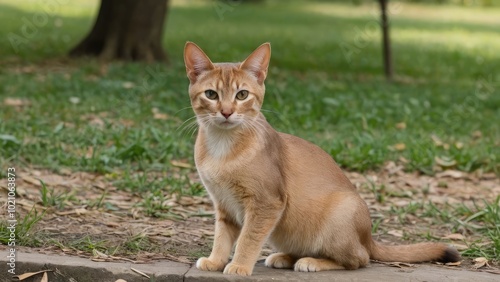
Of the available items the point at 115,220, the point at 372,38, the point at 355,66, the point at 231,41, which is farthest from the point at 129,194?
the point at 372,38

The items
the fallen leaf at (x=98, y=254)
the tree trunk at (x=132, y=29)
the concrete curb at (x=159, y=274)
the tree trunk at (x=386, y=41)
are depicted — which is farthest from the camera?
the tree trunk at (x=132, y=29)

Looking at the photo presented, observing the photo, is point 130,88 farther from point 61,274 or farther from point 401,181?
point 61,274

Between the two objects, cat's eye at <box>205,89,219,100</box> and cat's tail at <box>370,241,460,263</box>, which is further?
cat's tail at <box>370,241,460,263</box>

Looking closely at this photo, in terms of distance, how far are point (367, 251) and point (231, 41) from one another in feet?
44.5

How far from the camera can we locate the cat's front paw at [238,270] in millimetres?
4531

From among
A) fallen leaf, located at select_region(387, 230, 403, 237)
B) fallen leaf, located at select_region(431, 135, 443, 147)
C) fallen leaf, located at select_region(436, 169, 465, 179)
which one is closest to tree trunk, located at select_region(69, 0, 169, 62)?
fallen leaf, located at select_region(431, 135, 443, 147)

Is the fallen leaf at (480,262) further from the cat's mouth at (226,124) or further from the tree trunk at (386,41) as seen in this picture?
the tree trunk at (386,41)

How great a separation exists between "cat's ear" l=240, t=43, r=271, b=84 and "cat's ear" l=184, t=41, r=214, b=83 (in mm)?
203

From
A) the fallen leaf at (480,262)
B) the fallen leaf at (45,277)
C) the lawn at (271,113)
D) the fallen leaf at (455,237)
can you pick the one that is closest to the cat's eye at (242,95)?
the lawn at (271,113)

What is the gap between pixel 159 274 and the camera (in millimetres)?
4516

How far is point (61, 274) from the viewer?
4520 mm

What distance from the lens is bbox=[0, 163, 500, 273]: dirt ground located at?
5.09 meters

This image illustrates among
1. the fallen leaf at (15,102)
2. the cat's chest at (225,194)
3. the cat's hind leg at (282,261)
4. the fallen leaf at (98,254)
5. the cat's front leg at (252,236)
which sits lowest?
the fallen leaf at (15,102)

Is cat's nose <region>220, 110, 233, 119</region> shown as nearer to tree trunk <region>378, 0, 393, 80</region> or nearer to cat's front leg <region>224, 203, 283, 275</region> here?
cat's front leg <region>224, 203, 283, 275</region>
